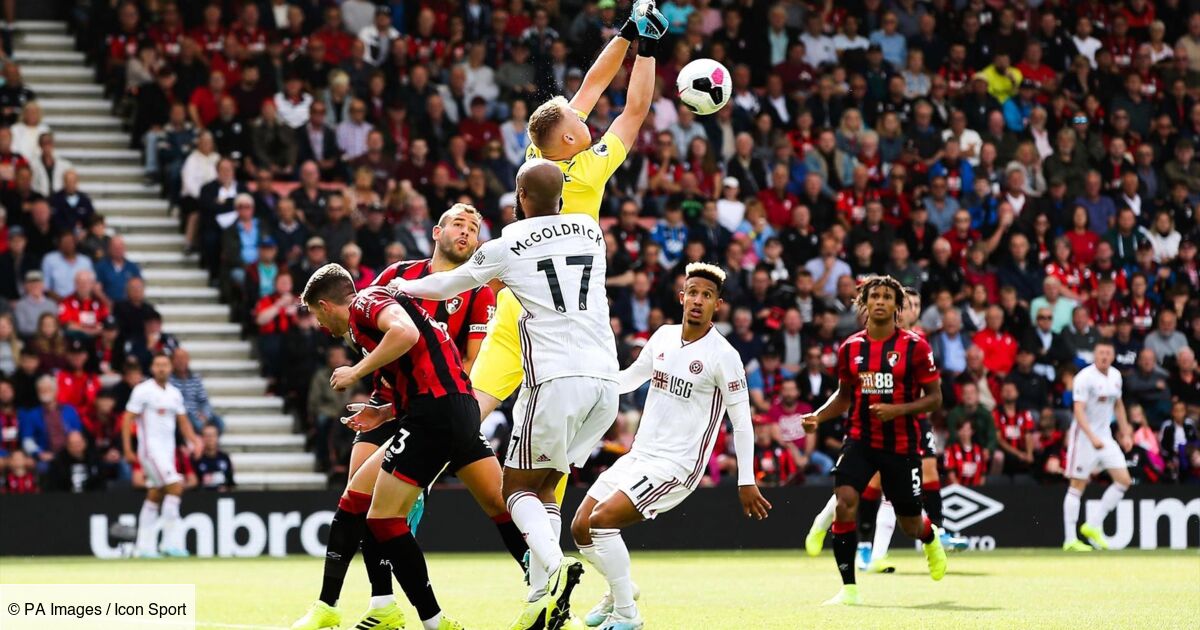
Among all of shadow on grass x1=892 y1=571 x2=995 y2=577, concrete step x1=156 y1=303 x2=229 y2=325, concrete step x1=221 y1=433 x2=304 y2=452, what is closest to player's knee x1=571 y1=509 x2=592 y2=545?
shadow on grass x1=892 y1=571 x2=995 y2=577

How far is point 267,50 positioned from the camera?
834 inches

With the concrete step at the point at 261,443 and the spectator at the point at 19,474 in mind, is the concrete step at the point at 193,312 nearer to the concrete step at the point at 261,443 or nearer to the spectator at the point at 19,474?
the concrete step at the point at 261,443

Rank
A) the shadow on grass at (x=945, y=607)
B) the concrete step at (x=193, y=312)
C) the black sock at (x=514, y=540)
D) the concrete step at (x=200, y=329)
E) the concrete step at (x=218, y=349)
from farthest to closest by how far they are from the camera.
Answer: the concrete step at (x=193, y=312)
the concrete step at (x=200, y=329)
the concrete step at (x=218, y=349)
the shadow on grass at (x=945, y=607)
the black sock at (x=514, y=540)

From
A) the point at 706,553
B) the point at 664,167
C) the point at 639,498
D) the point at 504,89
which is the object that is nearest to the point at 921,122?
the point at 664,167

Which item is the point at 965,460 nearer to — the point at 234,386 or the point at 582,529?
the point at 234,386

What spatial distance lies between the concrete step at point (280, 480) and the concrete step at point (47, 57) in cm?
746

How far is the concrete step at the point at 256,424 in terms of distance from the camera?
62.4ft

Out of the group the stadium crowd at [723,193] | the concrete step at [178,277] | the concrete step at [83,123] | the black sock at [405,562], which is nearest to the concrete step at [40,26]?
the stadium crowd at [723,193]

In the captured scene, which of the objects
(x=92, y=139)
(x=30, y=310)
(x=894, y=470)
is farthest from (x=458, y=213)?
(x=92, y=139)

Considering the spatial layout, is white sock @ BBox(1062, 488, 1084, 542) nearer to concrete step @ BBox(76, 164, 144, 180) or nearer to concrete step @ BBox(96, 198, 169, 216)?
concrete step @ BBox(96, 198, 169, 216)

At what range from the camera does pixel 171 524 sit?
671 inches

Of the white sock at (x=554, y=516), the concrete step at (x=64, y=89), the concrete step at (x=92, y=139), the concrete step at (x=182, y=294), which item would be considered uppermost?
the concrete step at (x=64, y=89)

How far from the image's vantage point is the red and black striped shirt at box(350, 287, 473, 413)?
8180mm

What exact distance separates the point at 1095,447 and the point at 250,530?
9142 mm
